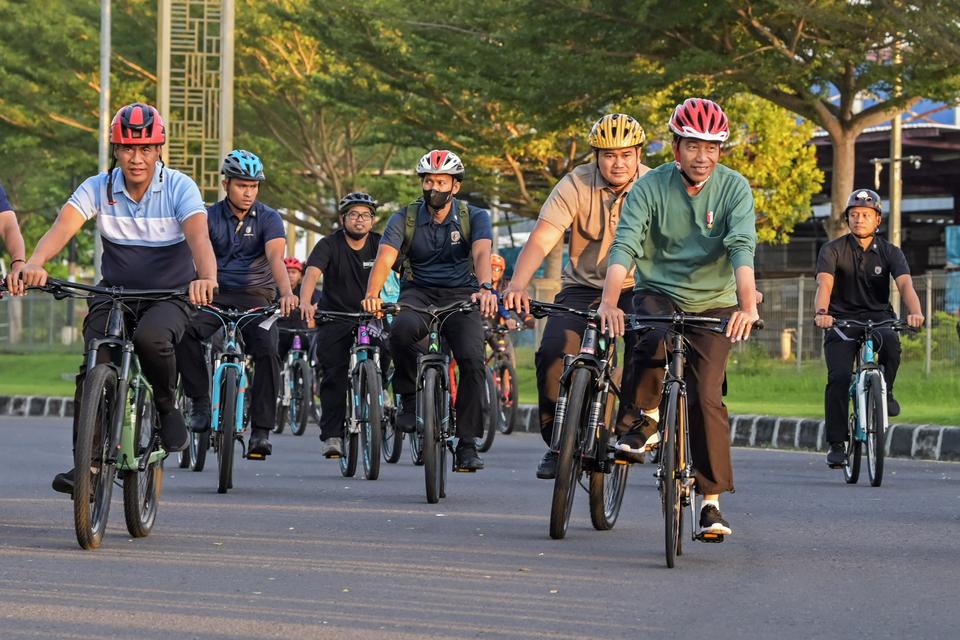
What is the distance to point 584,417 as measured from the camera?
903 centimetres

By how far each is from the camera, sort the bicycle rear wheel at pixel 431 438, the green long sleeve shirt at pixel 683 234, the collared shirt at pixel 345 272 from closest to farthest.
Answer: the green long sleeve shirt at pixel 683 234 < the bicycle rear wheel at pixel 431 438 < the collared shirt at pixel 345 272

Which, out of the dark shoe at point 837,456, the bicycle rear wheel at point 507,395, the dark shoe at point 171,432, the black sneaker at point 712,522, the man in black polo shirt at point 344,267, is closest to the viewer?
the black sneaker at point 712,522

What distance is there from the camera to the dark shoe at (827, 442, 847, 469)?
1369 centimetres

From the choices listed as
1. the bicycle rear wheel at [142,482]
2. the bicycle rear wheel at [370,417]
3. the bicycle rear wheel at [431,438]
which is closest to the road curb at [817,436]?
the bicycle rear wheel at [370,417]

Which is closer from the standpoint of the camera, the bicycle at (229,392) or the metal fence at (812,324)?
the bicycle at (229,392)

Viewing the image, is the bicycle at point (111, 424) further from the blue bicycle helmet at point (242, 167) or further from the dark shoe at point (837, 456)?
the dark shoe at point (837, 456)

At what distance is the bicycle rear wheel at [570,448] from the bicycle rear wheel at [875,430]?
4.46 m

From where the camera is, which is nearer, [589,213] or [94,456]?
[94,456]

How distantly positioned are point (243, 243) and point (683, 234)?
477cm

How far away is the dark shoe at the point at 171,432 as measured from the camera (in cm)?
938

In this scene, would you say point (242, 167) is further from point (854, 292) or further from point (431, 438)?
point (854, 292)

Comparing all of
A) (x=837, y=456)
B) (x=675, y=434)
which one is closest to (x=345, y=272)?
(x=837, y=456)

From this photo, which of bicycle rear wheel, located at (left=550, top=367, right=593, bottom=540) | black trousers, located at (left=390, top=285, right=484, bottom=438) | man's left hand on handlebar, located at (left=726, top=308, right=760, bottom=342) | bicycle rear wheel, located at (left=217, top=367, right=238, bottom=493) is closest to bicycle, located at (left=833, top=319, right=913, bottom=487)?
black trousers, located at (left=390, top=285, right=484, bottom=438)

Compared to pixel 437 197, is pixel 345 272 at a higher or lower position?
lower
